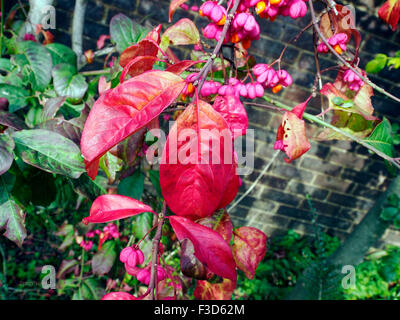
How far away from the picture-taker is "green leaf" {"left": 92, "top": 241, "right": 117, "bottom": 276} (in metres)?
1.18

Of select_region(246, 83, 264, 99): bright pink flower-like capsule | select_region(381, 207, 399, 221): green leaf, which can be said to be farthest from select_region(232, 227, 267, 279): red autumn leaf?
select_region(381, 207, 399, 221): green leaf

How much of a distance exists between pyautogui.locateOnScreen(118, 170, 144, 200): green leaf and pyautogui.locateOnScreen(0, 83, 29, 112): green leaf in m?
0.37

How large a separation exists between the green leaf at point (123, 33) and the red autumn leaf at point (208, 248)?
2.02ft

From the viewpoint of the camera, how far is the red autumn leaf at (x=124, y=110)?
0.40 m

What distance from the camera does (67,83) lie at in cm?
90

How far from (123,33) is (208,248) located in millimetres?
701


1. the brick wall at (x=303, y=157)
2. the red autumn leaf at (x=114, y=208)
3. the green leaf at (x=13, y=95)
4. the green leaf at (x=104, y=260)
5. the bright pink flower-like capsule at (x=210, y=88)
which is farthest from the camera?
the brick wall at (x=303, y=157)

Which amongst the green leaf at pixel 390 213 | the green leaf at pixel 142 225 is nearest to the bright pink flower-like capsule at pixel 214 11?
the green leaf at pixel 142 225

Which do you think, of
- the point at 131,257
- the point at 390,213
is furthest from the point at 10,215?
the point at 390,213

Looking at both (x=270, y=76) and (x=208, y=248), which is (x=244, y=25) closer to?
(x=270, y=76)

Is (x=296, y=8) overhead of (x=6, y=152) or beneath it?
overhead

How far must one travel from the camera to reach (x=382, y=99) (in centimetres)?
174

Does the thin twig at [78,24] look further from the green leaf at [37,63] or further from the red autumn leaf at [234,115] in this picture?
the red autumn leaf at [234,115]
